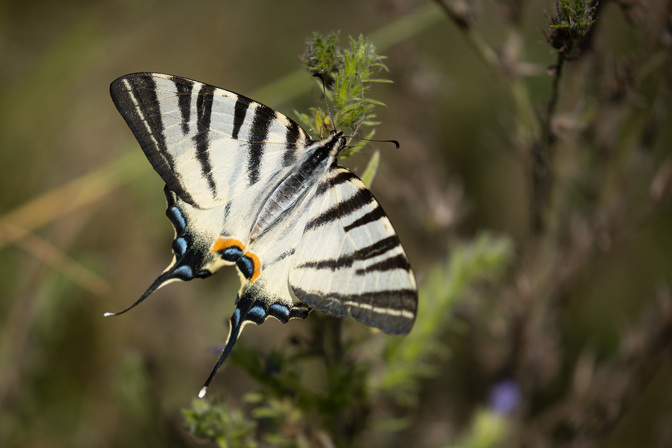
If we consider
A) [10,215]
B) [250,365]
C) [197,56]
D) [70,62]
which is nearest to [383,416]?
[250,365]

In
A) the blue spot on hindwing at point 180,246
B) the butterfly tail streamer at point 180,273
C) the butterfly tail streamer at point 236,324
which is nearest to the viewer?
the butterfly tail streamer at point 236,324

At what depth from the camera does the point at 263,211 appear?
1.78 meters

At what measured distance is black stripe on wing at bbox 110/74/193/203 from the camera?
1.62 metres

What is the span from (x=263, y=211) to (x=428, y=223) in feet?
2.63

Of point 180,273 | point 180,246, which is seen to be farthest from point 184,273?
point 180,246

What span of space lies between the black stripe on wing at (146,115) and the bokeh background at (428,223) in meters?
0.56

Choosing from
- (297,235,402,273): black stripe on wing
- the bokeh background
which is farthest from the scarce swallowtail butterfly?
the bokeh background

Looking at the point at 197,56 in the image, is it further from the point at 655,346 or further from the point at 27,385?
the point at 655,346

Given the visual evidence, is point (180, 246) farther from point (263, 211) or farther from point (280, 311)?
point (280, 311)

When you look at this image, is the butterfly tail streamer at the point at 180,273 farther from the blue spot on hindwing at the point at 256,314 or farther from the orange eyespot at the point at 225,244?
the blue spot on hindwing at the point at 256,314

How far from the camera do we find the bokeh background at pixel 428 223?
1853mm

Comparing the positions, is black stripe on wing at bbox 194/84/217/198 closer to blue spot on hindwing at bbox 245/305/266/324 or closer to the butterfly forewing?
the butterfly forewing

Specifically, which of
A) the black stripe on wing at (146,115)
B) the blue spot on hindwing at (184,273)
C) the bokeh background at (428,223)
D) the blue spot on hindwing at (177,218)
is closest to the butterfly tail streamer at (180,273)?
the blue spot on hindwing at (184,273)

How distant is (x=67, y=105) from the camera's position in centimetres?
322
